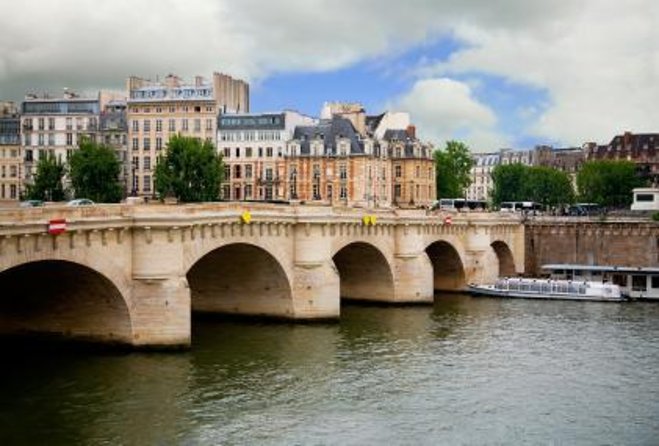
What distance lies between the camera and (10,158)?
11869 cm

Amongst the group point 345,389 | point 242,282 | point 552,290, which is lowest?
point 345,389

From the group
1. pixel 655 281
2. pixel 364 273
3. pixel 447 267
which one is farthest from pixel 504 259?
pixel 364 273

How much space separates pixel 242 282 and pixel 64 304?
14.3 m

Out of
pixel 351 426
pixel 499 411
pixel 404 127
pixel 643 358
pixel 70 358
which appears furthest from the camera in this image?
pixel 404 127

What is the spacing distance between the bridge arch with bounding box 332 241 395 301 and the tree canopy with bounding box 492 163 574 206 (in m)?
87.4

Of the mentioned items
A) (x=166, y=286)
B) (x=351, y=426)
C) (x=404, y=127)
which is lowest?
(x=351, y=426)

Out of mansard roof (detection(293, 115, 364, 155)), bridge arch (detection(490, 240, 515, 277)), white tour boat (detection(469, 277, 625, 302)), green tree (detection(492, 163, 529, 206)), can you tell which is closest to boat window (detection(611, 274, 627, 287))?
white tour boat (detection(469, 277, 625, 302))

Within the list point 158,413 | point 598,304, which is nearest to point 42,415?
point 158,413

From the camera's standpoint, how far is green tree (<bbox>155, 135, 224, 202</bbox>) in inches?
3821

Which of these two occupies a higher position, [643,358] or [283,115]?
[283,115]

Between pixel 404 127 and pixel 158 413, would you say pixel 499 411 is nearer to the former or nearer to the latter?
pixel 158 413

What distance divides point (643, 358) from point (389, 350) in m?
12.0

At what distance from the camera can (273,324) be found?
5512 cm

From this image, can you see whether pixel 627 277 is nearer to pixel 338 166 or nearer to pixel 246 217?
pixel 246 217
